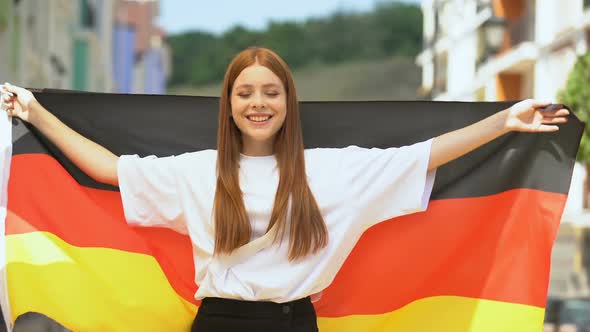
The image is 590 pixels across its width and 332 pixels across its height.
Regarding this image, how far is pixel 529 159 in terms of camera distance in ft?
16.2

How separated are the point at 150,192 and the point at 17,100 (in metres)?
0.86

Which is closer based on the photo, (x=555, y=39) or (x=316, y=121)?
(x=316, y=121)

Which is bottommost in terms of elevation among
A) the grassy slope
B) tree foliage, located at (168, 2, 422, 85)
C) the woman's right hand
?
the grassy slope

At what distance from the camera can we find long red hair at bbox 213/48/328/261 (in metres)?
4.11

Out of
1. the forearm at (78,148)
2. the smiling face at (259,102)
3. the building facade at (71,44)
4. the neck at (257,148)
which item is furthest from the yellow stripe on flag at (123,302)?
the building facade at (71,44)

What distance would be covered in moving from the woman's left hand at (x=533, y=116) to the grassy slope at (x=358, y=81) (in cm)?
9566

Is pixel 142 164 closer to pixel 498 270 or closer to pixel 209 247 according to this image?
pixel 209 247

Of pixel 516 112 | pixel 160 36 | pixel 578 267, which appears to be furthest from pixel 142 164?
pixel 160 36

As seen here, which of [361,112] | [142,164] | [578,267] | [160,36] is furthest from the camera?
[160,36]

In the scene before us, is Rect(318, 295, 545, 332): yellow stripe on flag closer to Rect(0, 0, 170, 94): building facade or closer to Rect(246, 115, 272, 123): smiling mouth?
Rect(246, 115, 272, 123): smiling mouth

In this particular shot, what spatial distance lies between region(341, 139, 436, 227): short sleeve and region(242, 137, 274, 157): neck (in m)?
0.30

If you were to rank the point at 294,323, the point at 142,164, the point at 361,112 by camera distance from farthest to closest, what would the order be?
1. the point at 361,112
2. the point at 142,164
3. the point at 294,323

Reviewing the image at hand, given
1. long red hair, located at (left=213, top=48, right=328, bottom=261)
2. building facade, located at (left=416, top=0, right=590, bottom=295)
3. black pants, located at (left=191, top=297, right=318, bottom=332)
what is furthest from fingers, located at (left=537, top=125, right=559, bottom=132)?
building facade, located at (left=416, top=0, right=590, bottom=295)

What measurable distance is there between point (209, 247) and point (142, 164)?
1.62ft
